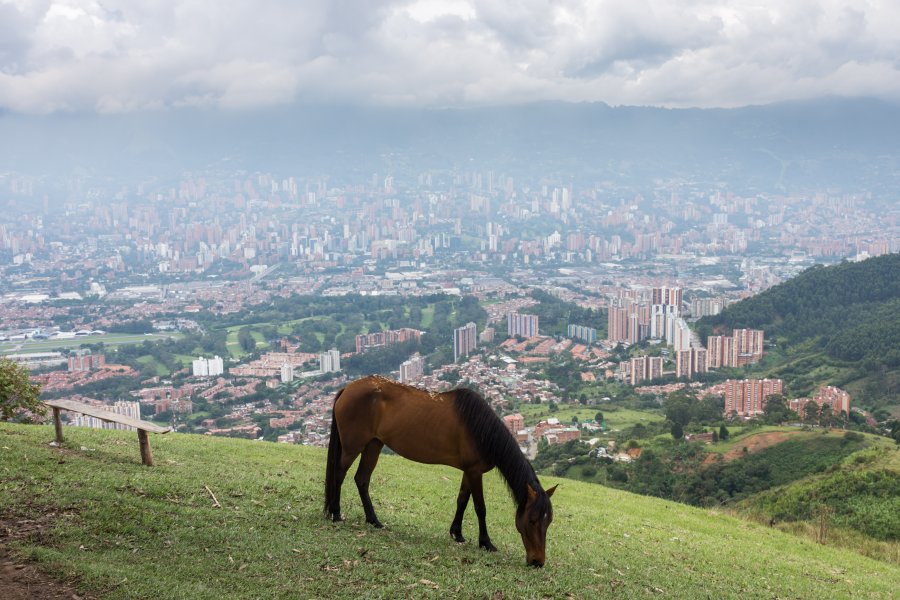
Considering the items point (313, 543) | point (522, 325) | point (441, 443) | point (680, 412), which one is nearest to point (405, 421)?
point (441, 443)

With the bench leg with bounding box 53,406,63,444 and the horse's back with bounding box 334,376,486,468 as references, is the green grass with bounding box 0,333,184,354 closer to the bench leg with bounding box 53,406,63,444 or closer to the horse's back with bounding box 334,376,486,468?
the bench leg with bounding box 53,406,63,444

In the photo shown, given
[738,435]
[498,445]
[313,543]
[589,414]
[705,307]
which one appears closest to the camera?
[313,543]

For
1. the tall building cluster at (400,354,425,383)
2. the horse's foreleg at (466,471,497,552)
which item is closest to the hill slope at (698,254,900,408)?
the tall building cluster at (400,354,425,383)

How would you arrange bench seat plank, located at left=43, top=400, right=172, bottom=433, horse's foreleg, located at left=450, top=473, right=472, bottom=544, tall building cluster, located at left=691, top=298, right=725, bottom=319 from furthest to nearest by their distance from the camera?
A: tall building cluster, located at left=691, top=298, right=725, bottom=319 → bench seat plank, located at left=43, top=400, right=172, bottom=433 → horse's foreleg, located at left=450, top=473, right=472, bottom=544

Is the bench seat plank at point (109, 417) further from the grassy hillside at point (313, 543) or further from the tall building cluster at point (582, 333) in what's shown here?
the tall building cluster at point (582, 333)

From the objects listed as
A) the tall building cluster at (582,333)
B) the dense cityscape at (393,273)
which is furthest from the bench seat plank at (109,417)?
the tall building cluster at (582,333)

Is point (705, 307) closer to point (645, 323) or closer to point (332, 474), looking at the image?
point (645, 323)
